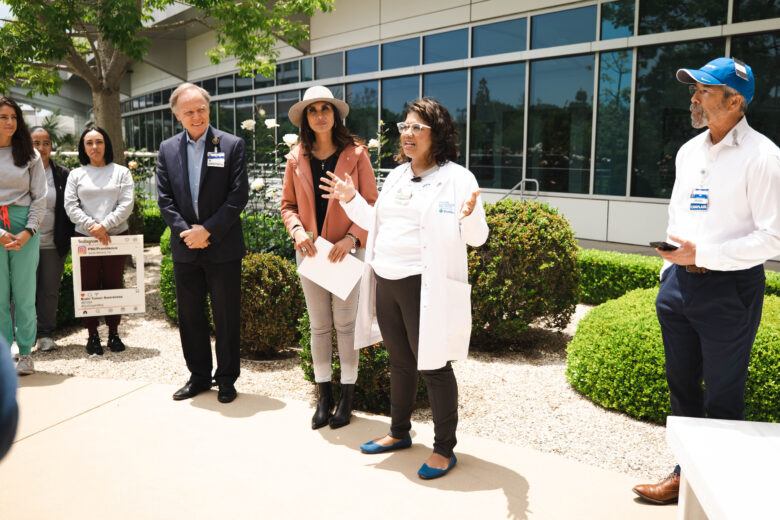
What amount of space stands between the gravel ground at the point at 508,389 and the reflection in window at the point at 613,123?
Result: 506 centimetres

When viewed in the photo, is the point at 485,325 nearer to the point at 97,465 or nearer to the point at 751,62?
the point at 97,465

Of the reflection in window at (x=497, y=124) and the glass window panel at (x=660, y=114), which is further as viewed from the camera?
the reflection in window at (x=497, y=124)

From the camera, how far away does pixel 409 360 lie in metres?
3.52

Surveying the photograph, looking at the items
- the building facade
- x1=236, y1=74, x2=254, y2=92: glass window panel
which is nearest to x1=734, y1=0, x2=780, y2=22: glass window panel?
the building facade

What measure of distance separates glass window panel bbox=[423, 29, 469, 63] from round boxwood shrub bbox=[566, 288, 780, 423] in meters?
9.63

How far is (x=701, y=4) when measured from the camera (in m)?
9.73

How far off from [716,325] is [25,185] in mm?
5132

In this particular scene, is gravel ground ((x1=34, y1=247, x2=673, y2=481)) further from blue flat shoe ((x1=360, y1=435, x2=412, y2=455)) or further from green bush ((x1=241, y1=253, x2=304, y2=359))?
blue flat shoe ((x1=360, y1=435, x2=412, y2=455))

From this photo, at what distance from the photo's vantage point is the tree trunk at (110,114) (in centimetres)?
915

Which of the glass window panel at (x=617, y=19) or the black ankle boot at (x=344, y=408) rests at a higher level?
the glass window panel at (x=617, y=19)

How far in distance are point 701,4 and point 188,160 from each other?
8878 millimetres

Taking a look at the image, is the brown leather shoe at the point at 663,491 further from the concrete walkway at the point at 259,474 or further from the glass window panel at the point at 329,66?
the glass window panel at the point at 329,66

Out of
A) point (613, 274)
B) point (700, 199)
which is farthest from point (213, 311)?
point (613, 274)

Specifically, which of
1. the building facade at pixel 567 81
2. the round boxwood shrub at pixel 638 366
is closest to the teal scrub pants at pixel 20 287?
the round boxwood shrub at pixel 638 366
